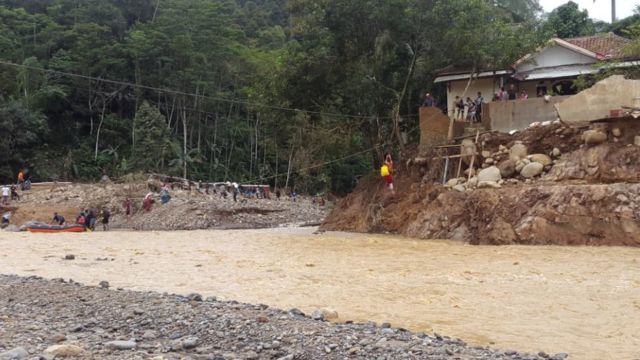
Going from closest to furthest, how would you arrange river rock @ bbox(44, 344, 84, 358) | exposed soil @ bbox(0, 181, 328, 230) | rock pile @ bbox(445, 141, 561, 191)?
river rock @ bbox(44, 344, 84, 358) → rock pile @ bbox(445, 141, 561, 191) → exposed soil @ bbox(0, 181, 328, 230)

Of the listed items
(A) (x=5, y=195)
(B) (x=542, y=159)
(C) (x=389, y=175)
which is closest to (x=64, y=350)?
(B) (x=542, y=159)

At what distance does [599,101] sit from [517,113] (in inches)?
152

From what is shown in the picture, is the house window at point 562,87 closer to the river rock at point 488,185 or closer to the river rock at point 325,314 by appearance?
the river rock at point 488,185

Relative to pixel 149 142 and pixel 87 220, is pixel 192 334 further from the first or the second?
pixel 149 142

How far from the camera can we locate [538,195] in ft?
68.4

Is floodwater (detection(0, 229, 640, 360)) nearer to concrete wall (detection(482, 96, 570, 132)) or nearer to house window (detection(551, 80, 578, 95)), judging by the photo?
concrete wall (detection(482, 96, 570, 132))

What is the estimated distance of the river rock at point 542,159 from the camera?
22703mm

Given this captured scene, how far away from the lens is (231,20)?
6438 centimetres

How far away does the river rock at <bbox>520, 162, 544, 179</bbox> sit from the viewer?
22.6 metres

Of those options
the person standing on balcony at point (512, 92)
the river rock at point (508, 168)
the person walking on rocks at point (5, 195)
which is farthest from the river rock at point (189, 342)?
the person walking on rocks at point (5, 195)

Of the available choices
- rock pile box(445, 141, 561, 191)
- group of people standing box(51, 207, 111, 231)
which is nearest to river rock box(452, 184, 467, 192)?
rock pile box(445, 141, 561, 191)

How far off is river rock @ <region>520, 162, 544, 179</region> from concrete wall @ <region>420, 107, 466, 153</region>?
16.2 feet

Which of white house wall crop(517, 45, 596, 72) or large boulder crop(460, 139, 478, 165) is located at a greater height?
white house wall crop(517, 45, 596, 72)

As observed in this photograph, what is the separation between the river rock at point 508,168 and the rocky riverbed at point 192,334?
15949mm
